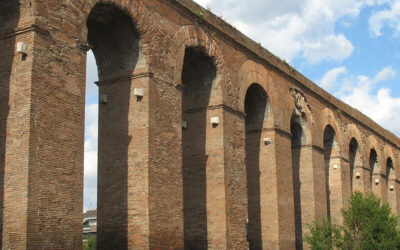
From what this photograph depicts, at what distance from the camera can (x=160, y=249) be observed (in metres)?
12.8

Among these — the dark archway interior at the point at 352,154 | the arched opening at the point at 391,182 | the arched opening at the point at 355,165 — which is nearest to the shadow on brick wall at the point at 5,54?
the arched opening at the point at 355,165

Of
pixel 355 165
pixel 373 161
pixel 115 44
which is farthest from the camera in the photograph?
pixel 373 161

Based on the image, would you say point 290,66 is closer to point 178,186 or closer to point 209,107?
point 209,107

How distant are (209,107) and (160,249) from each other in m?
4.75

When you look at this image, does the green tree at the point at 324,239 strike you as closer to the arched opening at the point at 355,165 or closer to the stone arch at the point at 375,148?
the arched opening at the point at 355,165

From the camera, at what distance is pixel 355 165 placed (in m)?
27.5

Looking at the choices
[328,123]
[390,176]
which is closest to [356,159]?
[328,123]

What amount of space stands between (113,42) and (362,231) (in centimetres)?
862

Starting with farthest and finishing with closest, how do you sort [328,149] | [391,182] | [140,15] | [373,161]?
1. [391,182]
2. [373,161]
3. [328,149]
4. [140,15]

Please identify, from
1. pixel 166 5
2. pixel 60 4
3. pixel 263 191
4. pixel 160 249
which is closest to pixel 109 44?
pixel 166 5

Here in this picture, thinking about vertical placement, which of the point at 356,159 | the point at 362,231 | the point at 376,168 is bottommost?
the point at 362,231

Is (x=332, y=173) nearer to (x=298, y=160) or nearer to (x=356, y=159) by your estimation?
(x=298, y=160)

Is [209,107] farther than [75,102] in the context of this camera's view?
Yes

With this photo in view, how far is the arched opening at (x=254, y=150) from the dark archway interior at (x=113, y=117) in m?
5.94
